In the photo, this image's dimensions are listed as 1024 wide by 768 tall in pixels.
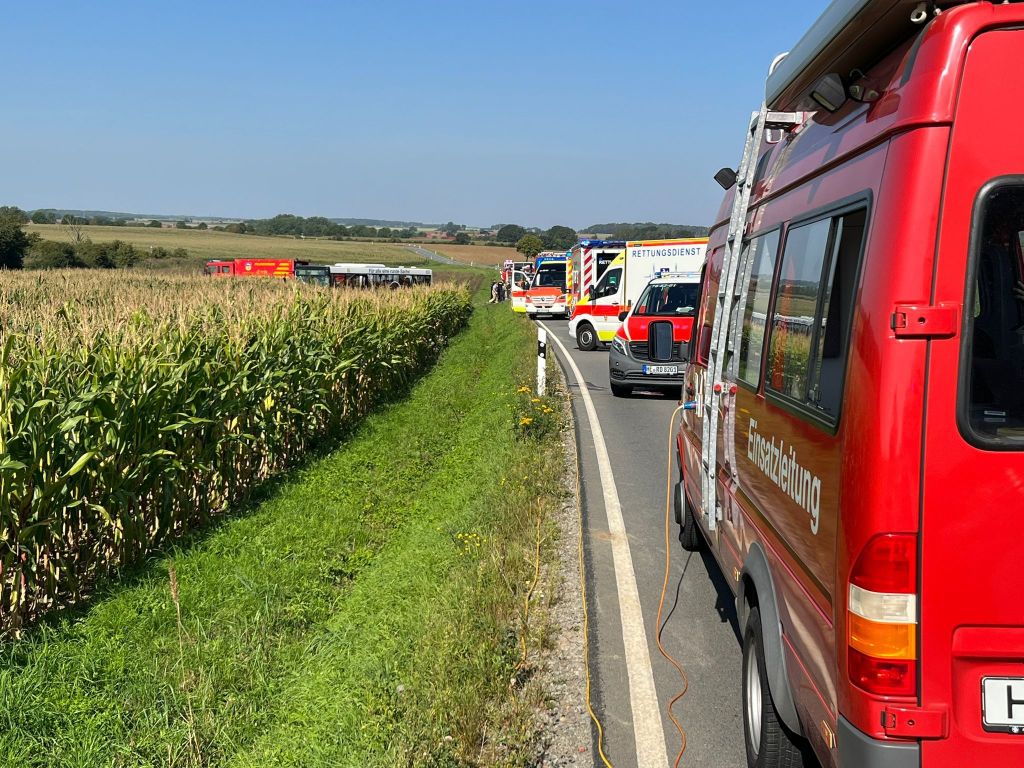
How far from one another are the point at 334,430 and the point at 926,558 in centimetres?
1160

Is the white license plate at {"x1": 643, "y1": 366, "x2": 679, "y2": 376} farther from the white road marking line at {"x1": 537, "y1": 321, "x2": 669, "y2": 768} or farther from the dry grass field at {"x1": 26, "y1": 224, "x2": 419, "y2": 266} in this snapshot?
the dry grass field at {"x1": 26, "y1": 224, "x2": 419, "y2": 266}

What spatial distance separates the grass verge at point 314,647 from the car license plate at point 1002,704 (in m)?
1.98

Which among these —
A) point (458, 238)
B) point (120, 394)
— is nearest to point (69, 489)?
point (120, 394)

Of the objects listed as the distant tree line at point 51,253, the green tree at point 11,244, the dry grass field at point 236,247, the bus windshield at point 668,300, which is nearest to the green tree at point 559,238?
the dry grass field at point 236,247

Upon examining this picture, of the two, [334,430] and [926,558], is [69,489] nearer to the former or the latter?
[926,558]

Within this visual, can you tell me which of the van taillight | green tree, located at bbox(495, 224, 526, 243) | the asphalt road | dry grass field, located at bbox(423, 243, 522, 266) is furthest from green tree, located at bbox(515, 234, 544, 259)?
the van taillight

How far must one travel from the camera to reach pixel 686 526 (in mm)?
7277

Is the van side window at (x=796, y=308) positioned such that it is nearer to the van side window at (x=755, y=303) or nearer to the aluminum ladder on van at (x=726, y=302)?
the van side window at (x=755, y=303)

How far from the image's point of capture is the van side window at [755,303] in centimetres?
429

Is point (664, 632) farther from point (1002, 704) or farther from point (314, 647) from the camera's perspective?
point (1002, 704)

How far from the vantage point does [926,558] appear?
262 centimetres

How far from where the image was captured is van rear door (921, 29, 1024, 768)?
8.52 ft

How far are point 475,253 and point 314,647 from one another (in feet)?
419

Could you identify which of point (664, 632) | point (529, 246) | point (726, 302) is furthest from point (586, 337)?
point (529, 246)
